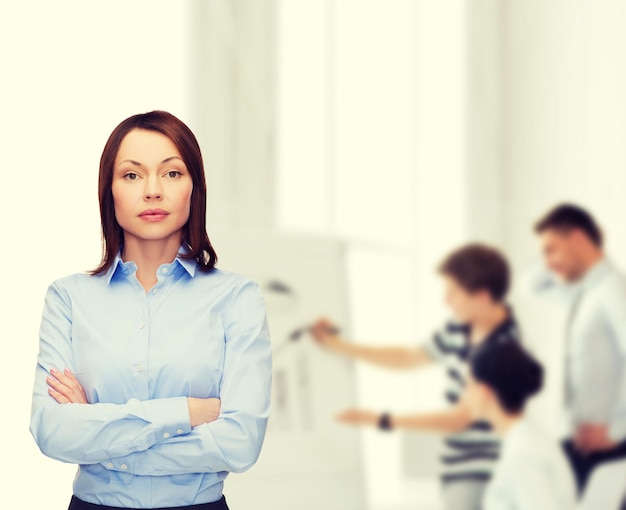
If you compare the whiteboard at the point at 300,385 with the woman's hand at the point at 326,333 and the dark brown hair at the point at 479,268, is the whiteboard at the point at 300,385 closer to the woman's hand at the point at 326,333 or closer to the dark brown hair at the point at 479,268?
the woman's hand at the point at 326,333

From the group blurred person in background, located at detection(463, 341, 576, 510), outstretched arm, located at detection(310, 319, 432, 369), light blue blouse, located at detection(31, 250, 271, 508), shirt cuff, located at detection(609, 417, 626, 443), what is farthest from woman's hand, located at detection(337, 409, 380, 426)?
light blue blouse, located at detection(31, 250, 271, 508)

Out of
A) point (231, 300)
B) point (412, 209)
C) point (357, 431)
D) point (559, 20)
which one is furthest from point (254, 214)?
point (231, 300)

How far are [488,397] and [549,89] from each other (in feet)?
3.10

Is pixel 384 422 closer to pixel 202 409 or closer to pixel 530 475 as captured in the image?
pixel 530 475

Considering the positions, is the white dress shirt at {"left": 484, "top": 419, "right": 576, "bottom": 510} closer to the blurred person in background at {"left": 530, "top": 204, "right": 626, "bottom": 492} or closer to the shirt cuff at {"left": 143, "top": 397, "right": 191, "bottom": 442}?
the blurred person in background at {"left": 530, "top": 204, "right": 626, "bottom": 492}

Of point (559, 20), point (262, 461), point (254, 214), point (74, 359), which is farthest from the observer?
point (559, 20)

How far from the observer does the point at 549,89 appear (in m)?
2.79

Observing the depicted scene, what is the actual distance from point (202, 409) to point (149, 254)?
0.16 m

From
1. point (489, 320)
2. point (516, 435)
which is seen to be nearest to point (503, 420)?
point (516, 435)

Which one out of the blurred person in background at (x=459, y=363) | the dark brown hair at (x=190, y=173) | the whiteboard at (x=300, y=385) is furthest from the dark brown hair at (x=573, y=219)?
the dark brown hair at (x=190, y=173)

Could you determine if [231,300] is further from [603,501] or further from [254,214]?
[603,501]

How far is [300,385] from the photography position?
8.19 feet

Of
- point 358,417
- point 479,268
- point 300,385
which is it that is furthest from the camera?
point 479,268

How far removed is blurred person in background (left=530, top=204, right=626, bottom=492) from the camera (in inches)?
105
